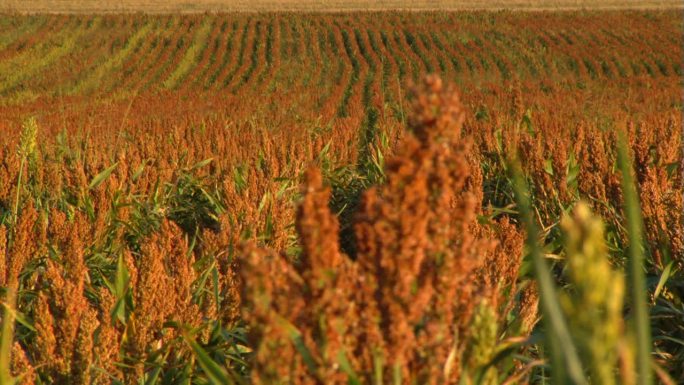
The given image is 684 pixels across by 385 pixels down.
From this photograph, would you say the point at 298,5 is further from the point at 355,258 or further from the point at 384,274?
the point at 384,274

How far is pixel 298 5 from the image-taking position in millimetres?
43906

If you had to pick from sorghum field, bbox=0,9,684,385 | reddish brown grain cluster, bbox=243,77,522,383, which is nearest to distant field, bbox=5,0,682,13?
sorghum field, bbox=0,9,684,385

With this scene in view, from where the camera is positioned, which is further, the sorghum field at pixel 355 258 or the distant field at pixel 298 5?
the distant field at pixel 298 5

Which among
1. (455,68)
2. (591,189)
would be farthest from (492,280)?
(455,68)

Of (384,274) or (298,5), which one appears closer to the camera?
(384,274)

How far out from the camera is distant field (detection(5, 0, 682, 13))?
4109cm

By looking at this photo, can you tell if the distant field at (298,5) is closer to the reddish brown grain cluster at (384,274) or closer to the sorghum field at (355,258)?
the sorghum field at (355,258)

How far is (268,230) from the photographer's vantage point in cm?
359

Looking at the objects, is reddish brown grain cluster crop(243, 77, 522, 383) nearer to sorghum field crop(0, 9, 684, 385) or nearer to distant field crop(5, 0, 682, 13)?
sorghum field crop(0, 9, 684, 385)

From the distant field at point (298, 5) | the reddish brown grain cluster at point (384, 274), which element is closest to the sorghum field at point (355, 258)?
the reddish brown grain cluster at point (384, 274)

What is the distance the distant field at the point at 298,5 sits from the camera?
41.1 metres

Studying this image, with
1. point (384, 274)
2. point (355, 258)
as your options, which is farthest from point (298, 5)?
point (384, 274)

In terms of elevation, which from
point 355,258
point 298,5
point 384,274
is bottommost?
point 355,258

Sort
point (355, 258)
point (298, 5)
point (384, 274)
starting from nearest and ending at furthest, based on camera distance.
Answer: point (384, 274)
point (355, 258)
point (298, 5)
